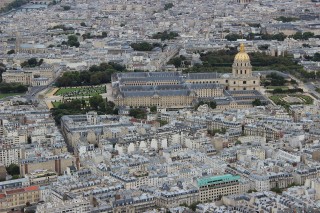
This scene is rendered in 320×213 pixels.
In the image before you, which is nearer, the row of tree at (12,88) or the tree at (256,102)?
the tree at (256,102)

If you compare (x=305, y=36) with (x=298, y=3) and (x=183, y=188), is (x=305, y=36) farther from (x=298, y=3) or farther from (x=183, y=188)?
(x=183, y=188)

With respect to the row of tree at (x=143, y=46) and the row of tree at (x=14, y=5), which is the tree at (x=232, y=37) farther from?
the row of tree at (x=14, y=5)

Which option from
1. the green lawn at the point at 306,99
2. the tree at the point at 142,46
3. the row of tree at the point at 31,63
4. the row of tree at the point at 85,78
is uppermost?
the tree at the point at 142,46

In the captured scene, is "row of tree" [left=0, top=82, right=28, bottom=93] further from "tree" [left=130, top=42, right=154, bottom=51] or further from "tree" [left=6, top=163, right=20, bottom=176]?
"tree" [left=6, top=163, right=20, bottom=176]

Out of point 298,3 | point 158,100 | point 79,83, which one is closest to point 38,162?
point 158,100

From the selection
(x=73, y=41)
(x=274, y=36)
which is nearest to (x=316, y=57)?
(x=274, y=36)

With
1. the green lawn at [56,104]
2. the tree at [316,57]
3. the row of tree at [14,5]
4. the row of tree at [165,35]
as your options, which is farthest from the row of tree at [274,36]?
the row of tree at [14,5]

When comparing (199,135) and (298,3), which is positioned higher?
(298,3)

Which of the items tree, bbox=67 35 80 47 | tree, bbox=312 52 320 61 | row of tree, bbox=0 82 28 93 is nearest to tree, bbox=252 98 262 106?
row of tree, bbox=0 82 28 93
